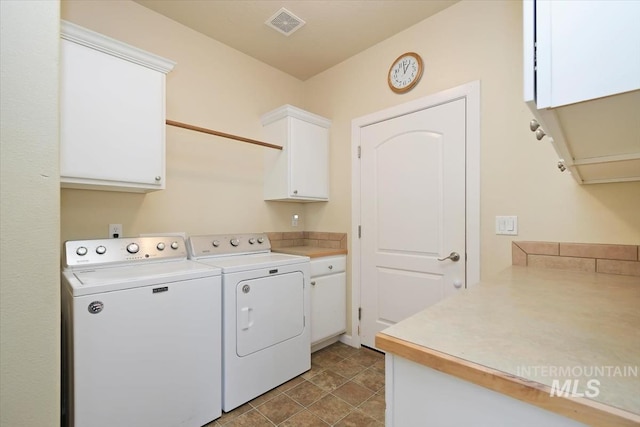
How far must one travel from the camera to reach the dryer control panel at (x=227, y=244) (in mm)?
2076

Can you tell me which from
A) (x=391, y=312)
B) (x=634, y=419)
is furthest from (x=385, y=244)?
(x=634, y=419)

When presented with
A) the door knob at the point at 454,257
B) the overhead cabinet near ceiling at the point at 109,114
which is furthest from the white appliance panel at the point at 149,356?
the door knob at the point at 454,257

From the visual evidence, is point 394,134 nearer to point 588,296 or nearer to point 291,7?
point 291,7

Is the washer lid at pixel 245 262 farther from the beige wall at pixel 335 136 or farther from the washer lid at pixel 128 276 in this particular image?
the beige wall at pixel 335 136

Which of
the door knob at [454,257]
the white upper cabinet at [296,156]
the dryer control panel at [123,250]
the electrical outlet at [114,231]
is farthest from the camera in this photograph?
the white upper cabinet at [296,156]

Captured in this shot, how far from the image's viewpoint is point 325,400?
71.9 inches

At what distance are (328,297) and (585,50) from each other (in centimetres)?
228

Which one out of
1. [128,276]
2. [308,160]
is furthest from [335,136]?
[128,276]

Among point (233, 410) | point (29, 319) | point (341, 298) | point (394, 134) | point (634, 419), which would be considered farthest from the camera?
point (341, 298)

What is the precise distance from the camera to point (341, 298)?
8.66 feet

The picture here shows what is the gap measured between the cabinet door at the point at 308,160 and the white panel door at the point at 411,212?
0.42 m

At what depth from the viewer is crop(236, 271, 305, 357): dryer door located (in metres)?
1.76

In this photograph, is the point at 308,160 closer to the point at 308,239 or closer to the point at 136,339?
the point at 308,239

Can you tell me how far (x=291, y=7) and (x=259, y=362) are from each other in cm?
247
